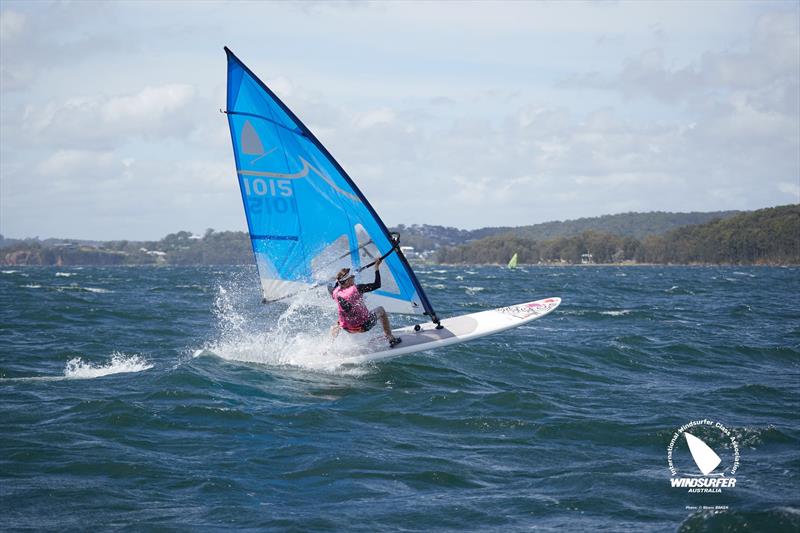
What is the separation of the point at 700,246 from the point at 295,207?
157003 millimetres

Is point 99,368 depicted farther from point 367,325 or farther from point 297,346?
point 367,325

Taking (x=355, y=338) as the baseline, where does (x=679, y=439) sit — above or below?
below

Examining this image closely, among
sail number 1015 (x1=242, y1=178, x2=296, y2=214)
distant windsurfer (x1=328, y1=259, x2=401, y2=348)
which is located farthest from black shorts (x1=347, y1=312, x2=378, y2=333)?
sail number 1015 (x1=242, y1=178, x2=296, y2=214)

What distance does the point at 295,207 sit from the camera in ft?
41.8

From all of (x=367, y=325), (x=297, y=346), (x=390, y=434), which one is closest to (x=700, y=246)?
(x=297, y=346)

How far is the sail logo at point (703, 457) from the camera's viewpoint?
777 cm

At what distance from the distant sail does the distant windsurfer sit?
5.37 m

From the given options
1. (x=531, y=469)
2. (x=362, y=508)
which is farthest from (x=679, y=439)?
(x=362, y=508)

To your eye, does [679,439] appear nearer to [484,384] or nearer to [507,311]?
[484,384]

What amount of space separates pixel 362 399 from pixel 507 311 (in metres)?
4.71

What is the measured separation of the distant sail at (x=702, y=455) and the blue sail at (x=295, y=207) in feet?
17.1

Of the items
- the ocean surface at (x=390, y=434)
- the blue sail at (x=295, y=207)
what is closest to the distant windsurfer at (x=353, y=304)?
the blue sail at (x=295, y=207)

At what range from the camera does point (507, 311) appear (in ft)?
50.7

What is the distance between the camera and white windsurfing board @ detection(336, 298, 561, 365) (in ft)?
45.8
